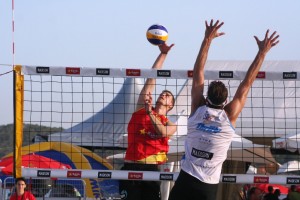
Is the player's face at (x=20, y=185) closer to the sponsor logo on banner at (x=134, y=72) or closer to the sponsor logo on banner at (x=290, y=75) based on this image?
the sponsor logo on banner at (x=134, y=72)

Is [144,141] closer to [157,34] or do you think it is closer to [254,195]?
[157,34]

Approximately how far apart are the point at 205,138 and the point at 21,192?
489 cm

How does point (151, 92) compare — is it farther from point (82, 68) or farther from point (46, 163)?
point (46, 163)

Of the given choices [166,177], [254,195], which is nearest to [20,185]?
[166,177]

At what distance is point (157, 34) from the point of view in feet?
33.1

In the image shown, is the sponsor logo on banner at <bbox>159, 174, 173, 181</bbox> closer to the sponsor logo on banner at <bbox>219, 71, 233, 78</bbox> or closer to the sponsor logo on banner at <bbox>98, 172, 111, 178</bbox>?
the sponsor logo on banner at <bbox>98, 172, 111, 178</bbox>

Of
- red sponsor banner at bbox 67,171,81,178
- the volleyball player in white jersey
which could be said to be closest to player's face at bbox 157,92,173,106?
red sponsor banner at bbox 67,171,81,178

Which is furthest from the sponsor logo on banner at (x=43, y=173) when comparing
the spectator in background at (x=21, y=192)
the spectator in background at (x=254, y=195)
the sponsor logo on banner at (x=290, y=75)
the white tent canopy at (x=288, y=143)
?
the white tent canopy at (x=288, y=143)

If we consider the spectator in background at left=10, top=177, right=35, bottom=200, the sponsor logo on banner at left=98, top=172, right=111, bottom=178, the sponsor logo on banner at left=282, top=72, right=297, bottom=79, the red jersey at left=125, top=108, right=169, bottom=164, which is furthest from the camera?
the spectator in background at left=10, top=177, right=35, bottom=200

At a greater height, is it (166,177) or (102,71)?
(102,71)

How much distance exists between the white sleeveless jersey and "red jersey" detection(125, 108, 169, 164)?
296 centimetres

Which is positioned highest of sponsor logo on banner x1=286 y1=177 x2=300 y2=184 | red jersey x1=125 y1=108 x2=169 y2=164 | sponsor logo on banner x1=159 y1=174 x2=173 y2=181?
red jersey x1=125 y1=108 x2=169 y2=164

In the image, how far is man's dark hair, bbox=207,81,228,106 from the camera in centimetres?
670

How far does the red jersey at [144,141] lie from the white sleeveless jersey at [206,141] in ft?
9.71
